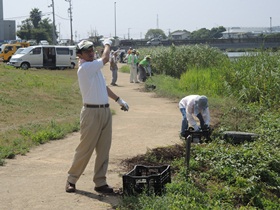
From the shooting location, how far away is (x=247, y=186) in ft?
21.9

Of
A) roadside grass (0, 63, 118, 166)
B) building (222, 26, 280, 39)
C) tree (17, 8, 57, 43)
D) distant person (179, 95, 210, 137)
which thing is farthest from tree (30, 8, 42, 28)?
distant person (179, 95, 210, 137)

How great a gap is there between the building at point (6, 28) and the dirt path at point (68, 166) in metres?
76.9

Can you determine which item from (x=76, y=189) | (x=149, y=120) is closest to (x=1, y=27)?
(x=149, y=120)

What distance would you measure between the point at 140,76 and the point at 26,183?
727 inches

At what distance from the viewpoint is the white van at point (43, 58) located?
35375mm

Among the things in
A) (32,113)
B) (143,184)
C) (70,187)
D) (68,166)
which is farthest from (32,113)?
(143,184)

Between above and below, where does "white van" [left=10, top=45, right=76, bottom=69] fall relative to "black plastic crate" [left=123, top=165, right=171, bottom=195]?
above

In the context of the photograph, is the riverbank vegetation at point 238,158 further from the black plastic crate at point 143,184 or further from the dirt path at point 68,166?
the dirt path at point 68,166

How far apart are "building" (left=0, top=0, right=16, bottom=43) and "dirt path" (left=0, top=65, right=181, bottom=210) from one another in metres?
76.9

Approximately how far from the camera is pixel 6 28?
88.5m

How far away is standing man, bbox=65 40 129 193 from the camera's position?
6.33 metres

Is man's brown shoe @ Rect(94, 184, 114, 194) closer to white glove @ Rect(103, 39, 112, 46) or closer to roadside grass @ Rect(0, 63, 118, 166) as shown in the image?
white glove @ Rect(103, 39, 112, 46)

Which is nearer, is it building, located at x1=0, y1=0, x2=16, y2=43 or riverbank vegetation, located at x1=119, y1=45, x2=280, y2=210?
riverbank vegetation, located at x1=119, y1=45, x2=280, y2=210

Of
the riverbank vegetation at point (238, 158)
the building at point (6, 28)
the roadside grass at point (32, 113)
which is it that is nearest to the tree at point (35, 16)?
the building at point (6, 28)
